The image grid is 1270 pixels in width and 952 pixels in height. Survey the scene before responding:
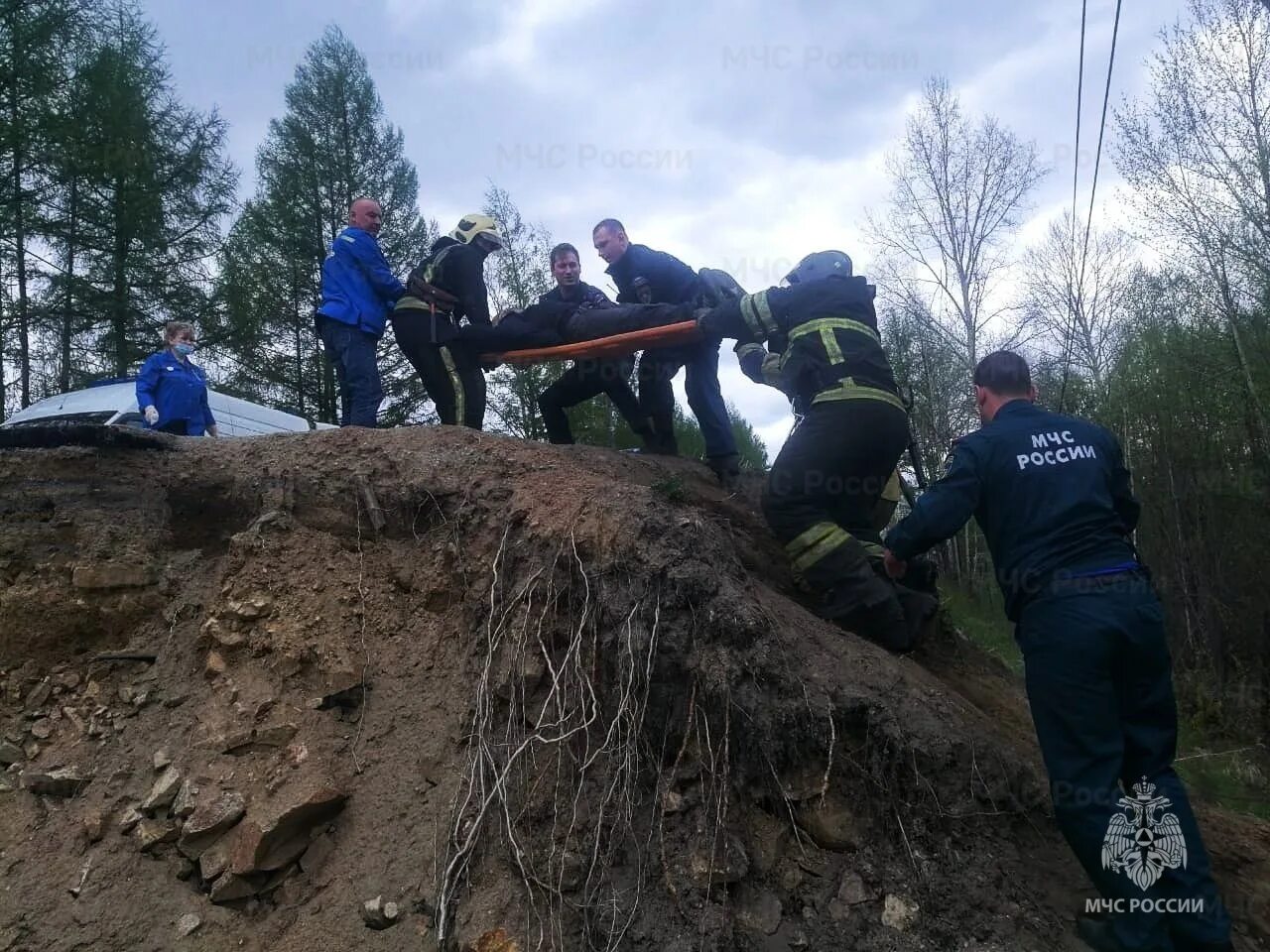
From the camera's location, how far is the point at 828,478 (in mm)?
4148

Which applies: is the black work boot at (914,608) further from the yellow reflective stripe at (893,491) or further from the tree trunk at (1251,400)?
the tree trunk at (1251,400)

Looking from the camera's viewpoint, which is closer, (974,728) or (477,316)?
(974,728)

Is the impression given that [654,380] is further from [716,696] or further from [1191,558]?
[1191,558]

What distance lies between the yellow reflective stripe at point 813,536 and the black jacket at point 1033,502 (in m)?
0.51

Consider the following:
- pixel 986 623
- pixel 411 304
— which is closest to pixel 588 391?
pixel 411 304

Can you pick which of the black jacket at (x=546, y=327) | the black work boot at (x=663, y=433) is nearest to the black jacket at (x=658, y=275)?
the black jacket at (x=546, y=327)

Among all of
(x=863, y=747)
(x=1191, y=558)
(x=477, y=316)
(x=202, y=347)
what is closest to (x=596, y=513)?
(x=863, y=747)

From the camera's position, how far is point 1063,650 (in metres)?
2.88

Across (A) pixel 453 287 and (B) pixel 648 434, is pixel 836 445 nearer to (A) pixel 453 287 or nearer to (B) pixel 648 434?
(B) pixel 648 434

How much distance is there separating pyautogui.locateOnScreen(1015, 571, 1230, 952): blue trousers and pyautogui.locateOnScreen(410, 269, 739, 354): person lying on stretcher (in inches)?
134

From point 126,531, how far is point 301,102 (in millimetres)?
14715

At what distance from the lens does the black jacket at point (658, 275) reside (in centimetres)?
594

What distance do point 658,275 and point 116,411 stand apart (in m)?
5.48

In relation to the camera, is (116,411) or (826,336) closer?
(826,336)
